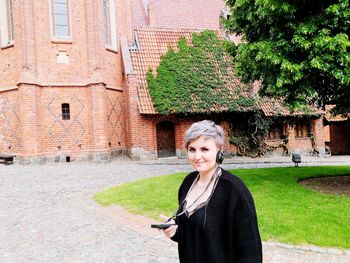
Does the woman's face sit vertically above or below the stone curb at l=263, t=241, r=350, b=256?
above

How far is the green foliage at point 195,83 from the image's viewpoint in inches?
795

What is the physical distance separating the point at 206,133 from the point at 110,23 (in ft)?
66.9

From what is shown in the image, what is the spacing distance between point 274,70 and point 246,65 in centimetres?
111

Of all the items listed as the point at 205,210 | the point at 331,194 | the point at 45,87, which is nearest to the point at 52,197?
the point at 331,194

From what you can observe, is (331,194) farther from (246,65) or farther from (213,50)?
(213,50)

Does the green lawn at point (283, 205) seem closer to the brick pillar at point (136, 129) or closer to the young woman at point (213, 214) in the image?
the young woman at point (213, 214)

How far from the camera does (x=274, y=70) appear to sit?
7902mm

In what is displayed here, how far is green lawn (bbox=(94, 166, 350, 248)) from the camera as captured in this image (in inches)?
212

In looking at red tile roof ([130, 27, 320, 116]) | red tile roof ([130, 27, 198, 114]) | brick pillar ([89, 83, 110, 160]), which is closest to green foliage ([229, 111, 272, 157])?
red tile roof ([130, 27, 320, 116])

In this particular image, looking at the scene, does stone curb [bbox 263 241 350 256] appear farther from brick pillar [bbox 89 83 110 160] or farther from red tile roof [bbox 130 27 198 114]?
red tile roof [bbox 130 27 198 114]

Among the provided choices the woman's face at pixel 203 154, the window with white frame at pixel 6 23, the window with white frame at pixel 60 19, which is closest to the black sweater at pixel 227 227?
the woman's face at pixel 203 154

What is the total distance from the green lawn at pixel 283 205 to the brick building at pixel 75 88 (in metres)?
9.14

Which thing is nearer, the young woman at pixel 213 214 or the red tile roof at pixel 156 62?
the young woman at pixel 213 214

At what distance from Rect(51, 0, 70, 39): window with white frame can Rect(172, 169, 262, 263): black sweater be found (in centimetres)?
1882
